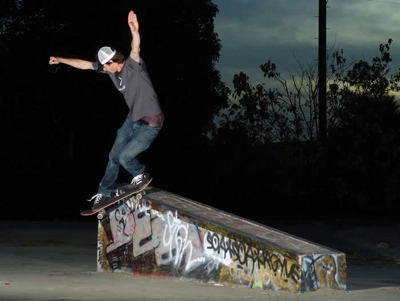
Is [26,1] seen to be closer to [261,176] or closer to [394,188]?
[261,176]

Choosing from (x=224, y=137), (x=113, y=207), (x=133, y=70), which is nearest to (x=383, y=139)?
(x=224, y=137)

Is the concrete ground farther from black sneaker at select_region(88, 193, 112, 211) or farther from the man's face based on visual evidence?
the man's face

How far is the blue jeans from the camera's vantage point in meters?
11.9

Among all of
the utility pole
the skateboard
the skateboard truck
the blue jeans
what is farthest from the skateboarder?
the utility pole

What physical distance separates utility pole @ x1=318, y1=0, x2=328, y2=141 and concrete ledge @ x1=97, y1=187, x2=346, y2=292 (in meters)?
15.4

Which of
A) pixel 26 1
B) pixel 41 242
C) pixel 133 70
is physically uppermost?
pixel 26 1

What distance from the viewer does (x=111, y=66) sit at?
460 inches

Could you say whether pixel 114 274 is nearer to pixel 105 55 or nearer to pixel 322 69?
pixel 105 55

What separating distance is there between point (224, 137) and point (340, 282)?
22.8 metres

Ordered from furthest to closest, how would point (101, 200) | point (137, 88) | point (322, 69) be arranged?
1. point (322, 69)
2. point (101, 200)
3. point (137, 88)

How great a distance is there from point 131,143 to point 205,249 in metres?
2.01

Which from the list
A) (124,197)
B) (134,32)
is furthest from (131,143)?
(134,32)

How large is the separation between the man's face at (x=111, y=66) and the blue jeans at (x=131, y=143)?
0.80m

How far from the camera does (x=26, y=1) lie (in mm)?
30719
